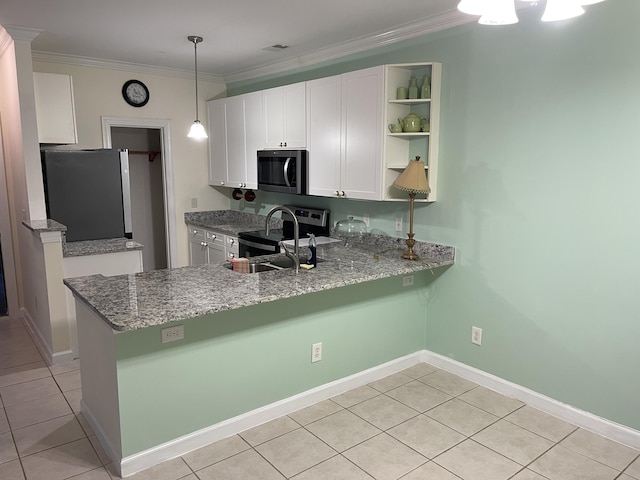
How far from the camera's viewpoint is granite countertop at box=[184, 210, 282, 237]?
499cm

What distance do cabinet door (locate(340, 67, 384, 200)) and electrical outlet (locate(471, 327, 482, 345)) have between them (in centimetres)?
114

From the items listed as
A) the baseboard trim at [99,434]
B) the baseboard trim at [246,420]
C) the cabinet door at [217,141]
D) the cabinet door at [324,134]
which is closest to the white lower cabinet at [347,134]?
the cabinet door at [324,134]

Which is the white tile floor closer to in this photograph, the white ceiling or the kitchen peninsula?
the kitchen peninsula

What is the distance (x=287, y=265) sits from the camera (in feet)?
11.0

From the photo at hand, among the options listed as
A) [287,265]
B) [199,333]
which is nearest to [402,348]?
[287,265]

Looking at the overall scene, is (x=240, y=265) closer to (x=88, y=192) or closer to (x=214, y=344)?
(x=214, y=344)

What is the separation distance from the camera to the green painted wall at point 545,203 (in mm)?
2535

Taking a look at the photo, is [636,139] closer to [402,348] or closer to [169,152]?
[402,348]

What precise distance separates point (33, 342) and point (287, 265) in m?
2.47

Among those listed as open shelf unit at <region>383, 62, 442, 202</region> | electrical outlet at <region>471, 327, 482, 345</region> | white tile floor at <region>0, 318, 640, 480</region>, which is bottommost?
white tile floor at <region>0, 318, 640, 480</region>

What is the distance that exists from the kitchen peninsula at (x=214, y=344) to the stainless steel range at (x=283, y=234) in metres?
1.01

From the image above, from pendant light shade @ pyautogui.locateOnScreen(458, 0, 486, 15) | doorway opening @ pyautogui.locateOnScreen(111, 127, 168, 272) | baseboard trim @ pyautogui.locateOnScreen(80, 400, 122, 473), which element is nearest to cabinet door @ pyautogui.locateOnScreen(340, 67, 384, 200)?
pendant light shade @ pyautogui.locateOnScreen(458, 0, 486, 15)

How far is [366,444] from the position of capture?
2.62m

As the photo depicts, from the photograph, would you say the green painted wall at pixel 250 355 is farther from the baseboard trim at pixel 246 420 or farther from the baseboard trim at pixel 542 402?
the baseboard trim at pixel 542 402
